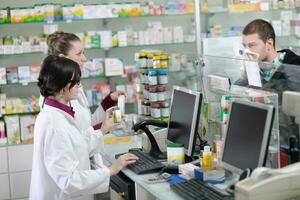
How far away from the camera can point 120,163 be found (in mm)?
3238

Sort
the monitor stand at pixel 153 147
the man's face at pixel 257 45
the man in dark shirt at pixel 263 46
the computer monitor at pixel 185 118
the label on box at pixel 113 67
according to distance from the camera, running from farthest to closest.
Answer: the label on box at pixel 113 67 < the man's face at pixel 257 45 < the man in dark shirt at pixel 263 46 < the monitor stand at pixel 153 147 < the computer monitor at pixel 185 118

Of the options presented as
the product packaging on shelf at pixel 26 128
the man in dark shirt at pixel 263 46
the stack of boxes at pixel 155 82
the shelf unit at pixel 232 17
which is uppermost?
the shelf unit at pixel 232 17

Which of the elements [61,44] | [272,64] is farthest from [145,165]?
[61,44]

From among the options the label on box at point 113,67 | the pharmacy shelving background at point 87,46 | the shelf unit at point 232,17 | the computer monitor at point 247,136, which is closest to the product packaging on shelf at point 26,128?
the pharmacy shelving background at point 87,46

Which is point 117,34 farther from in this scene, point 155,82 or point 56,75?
point 56,75

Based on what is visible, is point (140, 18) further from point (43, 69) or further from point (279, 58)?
point (43, 69)

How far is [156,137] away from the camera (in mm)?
3801

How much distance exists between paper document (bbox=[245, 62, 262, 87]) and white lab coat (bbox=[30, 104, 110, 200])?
104 cm

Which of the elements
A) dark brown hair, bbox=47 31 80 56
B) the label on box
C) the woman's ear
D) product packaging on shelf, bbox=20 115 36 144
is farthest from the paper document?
product packaging on shelf, bbox=20 115 36 144

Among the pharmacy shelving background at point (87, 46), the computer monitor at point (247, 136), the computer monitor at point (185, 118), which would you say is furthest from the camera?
the pharmacy shelving background at point (87, 46)

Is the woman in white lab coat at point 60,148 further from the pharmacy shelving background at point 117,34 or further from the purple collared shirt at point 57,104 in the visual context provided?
the pharmacy shelving background at point 117,34

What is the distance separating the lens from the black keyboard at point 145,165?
3.32 meters

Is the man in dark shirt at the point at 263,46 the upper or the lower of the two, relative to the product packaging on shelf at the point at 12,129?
upper

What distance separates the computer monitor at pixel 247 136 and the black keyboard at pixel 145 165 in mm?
556
